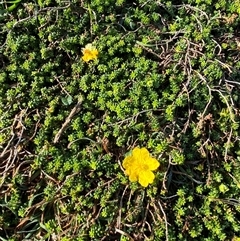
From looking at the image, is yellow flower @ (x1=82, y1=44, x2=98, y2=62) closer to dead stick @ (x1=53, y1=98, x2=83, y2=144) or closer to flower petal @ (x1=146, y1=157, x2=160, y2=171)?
dead stick @ (x1=53, y1=98, x2=83, y2=144)

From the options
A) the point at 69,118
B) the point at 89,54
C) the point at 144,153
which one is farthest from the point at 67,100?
the point at 144,153

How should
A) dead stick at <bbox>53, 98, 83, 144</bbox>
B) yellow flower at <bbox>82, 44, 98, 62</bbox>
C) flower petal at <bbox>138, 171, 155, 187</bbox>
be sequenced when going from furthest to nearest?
yellow flower at <bbox>82, 44, 98, 62</bbox> < dead stick at <bbox>53, 98, 83, 144</bbox> < flower petal at <bbox>138, 171, 155, 187</bbox>

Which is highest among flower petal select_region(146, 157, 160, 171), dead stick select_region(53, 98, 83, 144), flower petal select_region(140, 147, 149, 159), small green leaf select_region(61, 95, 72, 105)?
small green leaf select_region(61, 95, 72, 105)

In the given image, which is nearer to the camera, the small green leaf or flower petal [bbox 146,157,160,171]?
flower petal [bbox 146,157,160,171]

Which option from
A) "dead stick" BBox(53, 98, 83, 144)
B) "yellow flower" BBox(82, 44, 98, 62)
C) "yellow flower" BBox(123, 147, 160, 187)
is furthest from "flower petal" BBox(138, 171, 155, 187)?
"yellow flower" BBox(82, 44, 98, 62)

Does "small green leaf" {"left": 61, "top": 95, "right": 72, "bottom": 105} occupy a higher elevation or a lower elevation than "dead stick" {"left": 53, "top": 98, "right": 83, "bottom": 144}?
higher

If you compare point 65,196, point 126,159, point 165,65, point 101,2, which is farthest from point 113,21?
point 65,196

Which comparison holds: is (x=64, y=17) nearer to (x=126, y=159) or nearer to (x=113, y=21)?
(x=113, y=21)

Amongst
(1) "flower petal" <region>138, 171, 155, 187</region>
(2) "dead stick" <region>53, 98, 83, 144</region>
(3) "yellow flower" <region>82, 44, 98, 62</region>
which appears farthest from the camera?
(3) "yellow flower" <region>82, 44, 98, 62</region>

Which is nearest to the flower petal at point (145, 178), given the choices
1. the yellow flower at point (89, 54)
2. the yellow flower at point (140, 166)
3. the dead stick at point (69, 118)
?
the yellow flower at point (140, 166)
